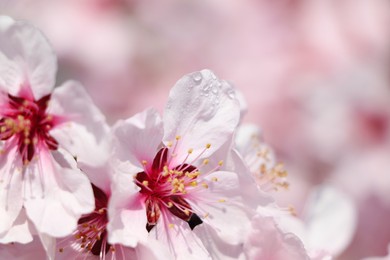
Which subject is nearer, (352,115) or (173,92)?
(173,92)

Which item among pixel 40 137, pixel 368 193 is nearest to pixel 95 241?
pixel 40 137

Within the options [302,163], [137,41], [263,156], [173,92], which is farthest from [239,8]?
[173,92]

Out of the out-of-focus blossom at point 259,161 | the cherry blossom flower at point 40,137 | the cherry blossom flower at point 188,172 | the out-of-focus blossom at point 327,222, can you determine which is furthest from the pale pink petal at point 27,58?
the out-of-focus blossom at point 327,222

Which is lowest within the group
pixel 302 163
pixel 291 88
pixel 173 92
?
pixel 302 163

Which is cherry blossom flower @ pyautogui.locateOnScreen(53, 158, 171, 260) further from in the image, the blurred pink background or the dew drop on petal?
the blurred pink background

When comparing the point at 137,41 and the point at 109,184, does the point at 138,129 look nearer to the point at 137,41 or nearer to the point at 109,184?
the point at 109,184

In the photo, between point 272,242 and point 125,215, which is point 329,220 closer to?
point 272,242

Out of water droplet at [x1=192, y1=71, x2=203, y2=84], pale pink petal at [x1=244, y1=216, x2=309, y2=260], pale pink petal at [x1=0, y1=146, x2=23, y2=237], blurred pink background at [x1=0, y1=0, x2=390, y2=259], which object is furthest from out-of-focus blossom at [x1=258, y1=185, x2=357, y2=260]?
blurred pink background at [x1=0, y1=0, x2=390, y2=259]

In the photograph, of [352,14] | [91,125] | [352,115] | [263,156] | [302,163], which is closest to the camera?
[91,125]
